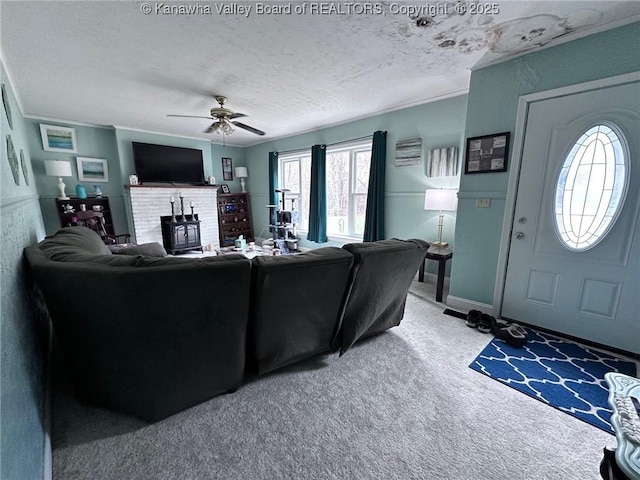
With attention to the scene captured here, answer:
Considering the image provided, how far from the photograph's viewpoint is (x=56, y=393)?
1.53 meters

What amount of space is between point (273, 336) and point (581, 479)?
160cm

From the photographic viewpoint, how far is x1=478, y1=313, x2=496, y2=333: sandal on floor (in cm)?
233

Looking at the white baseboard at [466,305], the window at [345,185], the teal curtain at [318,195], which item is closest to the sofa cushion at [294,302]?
the white baseboard at [466,305]

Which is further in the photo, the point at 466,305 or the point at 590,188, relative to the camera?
the point at 466,305

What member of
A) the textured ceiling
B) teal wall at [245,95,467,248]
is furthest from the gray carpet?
the textured ceiling

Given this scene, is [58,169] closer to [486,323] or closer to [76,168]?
[76,168]

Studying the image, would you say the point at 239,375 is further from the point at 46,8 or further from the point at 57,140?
the point at 57,140

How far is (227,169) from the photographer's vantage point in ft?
21.7

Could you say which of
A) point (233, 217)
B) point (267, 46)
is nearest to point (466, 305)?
point (267, 46)

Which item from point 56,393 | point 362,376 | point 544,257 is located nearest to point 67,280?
point 56,393

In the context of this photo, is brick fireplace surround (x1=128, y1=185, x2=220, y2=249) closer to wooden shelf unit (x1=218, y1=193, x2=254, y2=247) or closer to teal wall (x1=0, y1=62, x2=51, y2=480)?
wooden shelf unit (x1=218, y1=193, x2=254, y2=247)

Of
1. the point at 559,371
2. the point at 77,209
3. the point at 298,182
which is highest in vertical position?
the point at 298,182

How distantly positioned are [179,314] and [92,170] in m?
5.34

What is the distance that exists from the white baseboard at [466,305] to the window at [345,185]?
85.9 inches
